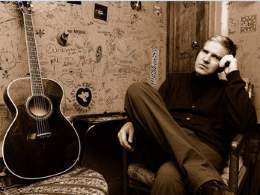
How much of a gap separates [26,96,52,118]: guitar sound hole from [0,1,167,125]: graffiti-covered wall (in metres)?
0.31

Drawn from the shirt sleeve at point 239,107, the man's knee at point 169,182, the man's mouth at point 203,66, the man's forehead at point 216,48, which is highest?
the man's forehead at point 216,48

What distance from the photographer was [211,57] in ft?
5.87

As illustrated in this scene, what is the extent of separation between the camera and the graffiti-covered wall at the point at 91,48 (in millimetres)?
→ 1652

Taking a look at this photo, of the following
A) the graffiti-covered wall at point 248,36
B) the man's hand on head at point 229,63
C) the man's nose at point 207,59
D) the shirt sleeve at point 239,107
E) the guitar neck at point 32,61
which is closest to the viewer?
the guitar neck at point 32,61

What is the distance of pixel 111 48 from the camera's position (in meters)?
2.11

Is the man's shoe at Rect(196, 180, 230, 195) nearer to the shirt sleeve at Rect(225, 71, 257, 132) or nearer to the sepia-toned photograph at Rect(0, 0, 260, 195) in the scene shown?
the sepia-toned photograph at Rect(0, 0, 260, 195)

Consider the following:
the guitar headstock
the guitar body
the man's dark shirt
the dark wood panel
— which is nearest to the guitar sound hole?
the guitar body

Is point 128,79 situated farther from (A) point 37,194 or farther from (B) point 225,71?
(A) point 37,194

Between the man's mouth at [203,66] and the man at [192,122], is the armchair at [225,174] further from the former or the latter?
the man's mouth at [203,66]

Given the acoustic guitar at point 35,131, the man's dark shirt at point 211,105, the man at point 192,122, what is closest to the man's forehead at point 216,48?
the man at point 192,122

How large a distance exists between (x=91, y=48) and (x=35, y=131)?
31.6 inches

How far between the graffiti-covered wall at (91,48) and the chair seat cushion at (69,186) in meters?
0.61

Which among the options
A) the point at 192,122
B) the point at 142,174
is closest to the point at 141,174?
the point at 142,174

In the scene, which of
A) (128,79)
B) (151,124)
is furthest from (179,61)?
(151,124)
